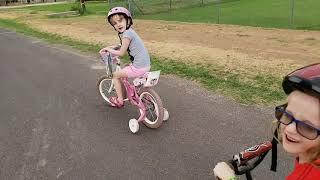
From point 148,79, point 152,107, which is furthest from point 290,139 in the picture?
point 152,107

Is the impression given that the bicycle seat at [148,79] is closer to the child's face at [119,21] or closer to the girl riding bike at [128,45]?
the girl riding bike at [128,45]

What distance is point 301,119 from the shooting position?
6.45 feet

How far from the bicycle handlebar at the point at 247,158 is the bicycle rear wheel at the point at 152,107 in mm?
3660

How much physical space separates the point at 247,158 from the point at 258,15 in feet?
70.9

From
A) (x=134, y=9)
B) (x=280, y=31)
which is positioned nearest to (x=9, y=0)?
(x=134, y=9)

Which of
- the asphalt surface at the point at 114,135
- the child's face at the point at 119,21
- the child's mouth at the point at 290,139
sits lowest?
the asphalt surface at the point at 114,135

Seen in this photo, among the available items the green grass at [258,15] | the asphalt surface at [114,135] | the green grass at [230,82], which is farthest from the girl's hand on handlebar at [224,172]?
the green grass at [258,15]

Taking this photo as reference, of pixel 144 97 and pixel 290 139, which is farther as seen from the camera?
pixel 144 97

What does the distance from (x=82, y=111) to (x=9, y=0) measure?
198 ft

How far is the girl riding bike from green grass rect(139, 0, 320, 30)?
1290cm

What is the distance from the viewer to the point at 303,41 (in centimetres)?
1466

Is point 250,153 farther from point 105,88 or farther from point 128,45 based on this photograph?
point 105,88

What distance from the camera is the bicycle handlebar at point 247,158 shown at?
2.48 m

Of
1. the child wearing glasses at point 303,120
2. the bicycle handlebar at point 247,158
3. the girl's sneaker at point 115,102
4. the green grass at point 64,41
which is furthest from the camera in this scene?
the green grass at point 64,41
